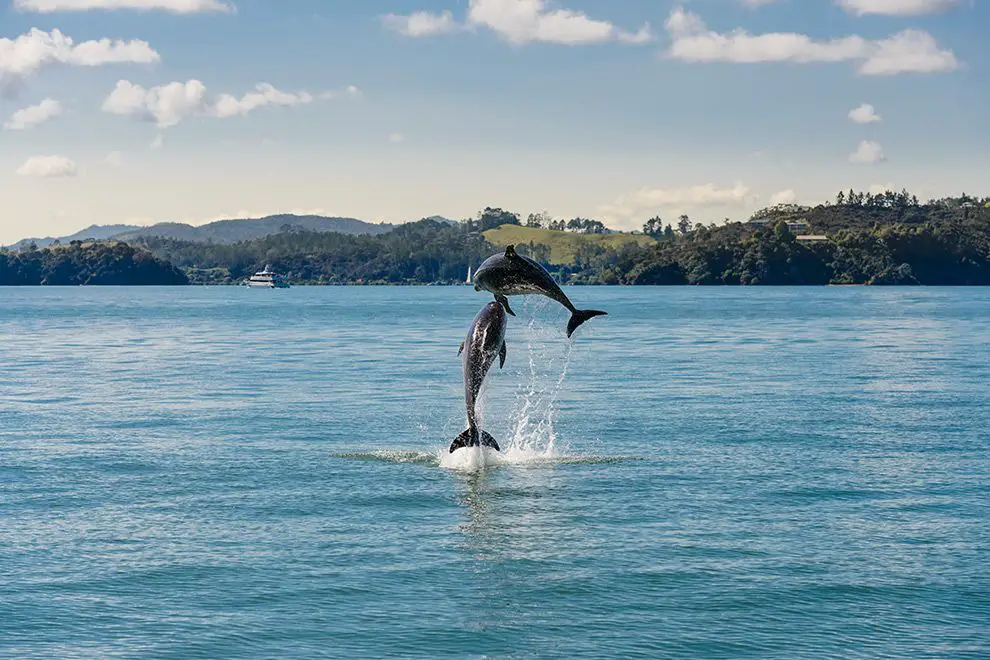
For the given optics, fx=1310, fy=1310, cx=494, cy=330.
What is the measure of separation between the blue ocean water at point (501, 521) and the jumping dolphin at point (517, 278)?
5.86m

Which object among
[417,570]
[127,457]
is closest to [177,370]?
[127,457]

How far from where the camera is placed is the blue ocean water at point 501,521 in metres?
24.6

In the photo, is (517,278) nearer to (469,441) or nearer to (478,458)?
(469,441)

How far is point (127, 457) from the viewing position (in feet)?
141

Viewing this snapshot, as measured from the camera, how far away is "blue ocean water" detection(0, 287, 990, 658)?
2456 cm

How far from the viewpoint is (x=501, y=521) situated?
108ft

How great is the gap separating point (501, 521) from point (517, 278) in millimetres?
6832

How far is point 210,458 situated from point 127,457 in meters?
2.74

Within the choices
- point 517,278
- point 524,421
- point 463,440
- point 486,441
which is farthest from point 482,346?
point 524,421

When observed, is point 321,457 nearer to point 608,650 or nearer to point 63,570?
point 63,570

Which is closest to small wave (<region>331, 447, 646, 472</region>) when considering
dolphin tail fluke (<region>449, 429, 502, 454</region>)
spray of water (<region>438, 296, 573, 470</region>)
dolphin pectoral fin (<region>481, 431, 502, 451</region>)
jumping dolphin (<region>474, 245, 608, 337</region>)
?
spray of water (<region>438, 296, 573, 470</region>)

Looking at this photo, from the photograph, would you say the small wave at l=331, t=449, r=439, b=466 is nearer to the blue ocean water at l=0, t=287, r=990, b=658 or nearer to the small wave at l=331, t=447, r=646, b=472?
the small wave at l=331, t=447, r=646, b=472

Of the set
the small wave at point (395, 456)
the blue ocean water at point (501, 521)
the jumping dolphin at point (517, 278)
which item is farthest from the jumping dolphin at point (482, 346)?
the small wave at point (395, 456)

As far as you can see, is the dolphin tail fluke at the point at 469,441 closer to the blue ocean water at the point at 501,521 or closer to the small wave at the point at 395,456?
the blue ocean water at the point at 501,521
